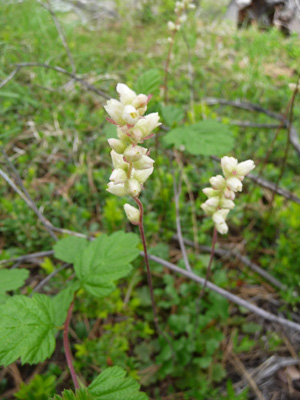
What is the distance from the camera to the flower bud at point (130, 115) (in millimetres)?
901

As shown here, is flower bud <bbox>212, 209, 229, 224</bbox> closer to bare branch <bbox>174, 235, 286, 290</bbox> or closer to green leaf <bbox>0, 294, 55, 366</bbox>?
green leaf <bbox>0, 294, 55, 366</bbox>

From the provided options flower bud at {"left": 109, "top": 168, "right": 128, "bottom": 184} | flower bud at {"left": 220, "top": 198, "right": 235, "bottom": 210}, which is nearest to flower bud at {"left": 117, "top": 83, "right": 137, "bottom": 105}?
flower bud at {"left": 109, "top": 168, "right": 128, "bottom": 184}

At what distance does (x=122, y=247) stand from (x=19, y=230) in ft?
4.11

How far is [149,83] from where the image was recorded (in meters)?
2.05

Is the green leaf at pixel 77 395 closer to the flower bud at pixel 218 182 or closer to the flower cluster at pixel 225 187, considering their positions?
the flower cluster at pixel 225 187

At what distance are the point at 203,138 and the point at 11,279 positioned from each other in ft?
5.02

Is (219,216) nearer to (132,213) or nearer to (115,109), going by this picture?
(132,213)

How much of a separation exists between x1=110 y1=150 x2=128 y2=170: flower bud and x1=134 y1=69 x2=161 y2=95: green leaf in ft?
3.57

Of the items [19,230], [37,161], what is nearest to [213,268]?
[19,230]

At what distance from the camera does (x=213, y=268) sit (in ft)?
8.23

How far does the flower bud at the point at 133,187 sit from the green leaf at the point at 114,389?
69 cm

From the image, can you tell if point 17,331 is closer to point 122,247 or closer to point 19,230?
point 122,247

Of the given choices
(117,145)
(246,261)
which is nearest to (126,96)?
(117,145)

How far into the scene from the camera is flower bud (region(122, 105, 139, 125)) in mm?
901
